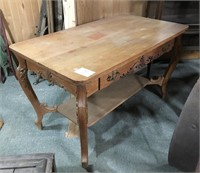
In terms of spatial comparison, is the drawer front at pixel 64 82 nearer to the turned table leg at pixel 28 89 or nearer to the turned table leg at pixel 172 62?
the turned table leg at pixel 28 89

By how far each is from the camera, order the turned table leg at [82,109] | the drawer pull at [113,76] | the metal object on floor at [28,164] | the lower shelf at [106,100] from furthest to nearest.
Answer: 1. the lower shelf at [106,100]
2. the drawer pull at [113,76]
3. the turned table leg at [82,109]
4. the metal object on floor at [28,164]

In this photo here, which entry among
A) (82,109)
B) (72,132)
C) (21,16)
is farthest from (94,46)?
(21,16)

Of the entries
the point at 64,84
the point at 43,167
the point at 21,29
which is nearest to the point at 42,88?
the point at 21,29

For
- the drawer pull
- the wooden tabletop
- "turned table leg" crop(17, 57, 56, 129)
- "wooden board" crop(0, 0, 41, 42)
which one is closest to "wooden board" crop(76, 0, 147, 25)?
the wooden tabletop

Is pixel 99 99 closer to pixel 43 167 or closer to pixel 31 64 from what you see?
pixel 31 64

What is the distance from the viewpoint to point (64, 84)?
107 cm

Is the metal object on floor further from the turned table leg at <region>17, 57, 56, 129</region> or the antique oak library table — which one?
the turned table leg at <region>17, 57, 56, 129</region>

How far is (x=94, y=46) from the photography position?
4.17 ft

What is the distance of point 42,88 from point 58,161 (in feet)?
2.84

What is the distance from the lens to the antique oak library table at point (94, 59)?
1.04 meters

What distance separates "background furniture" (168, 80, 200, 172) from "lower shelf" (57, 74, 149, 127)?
19.5 inches

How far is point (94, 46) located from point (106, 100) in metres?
0.42

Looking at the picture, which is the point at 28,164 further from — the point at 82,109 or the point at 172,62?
the point at 172,62

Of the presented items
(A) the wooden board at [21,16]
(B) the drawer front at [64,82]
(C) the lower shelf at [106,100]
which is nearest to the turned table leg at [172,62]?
(C) the lower shelf at [106,100]
